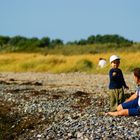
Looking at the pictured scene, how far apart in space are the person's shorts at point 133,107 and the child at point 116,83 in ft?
2.75

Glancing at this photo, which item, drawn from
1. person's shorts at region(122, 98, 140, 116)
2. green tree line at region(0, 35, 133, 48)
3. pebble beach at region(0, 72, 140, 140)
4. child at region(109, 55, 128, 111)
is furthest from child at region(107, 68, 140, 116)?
green tree line at region(0, 35, 133, 48)

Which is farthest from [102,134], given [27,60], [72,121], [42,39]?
[42,39]

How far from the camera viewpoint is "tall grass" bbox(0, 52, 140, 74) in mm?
40594

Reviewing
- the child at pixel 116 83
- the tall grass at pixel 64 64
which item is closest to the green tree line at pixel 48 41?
the tall grass at pixel 64 64

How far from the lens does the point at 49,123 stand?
15.5 m

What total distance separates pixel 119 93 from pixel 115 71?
701 mm

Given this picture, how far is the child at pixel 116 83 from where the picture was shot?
15781 millimetres

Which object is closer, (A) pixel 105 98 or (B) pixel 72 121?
(B) pixel 72 121

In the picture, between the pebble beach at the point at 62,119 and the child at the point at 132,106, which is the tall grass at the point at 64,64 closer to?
the pebble beach at the point at 62,119

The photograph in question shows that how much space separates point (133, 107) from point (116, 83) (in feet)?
3.74

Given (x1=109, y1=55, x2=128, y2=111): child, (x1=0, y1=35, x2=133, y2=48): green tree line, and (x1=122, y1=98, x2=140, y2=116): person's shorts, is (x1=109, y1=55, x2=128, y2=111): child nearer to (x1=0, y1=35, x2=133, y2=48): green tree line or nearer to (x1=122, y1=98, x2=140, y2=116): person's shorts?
(x1=122, y1=98, x2=140, y2=116): person's shorts

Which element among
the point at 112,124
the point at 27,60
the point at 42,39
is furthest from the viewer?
the point at 42,39

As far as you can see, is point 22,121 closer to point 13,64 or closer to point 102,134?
point 102,134

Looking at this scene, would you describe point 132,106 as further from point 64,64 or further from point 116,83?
point 64,64
